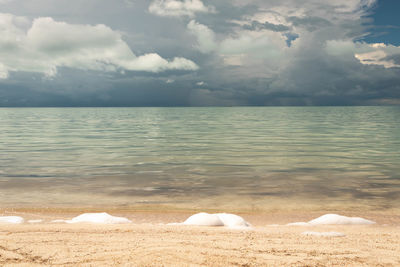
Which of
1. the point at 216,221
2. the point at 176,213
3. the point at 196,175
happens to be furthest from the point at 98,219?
the point at 196,175

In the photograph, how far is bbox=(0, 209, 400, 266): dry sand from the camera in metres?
5.08

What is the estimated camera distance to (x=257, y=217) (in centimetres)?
981

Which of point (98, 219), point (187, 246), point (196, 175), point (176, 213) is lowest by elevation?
point (176, 213)

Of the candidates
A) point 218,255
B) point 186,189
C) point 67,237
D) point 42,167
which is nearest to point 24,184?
point 42,167

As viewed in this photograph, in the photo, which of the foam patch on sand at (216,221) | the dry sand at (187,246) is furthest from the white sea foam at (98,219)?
the foam patch on sand at (216,221)

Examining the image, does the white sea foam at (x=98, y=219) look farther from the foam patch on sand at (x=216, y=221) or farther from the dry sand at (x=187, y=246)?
the foam patch on sand at (x=216, y=221)

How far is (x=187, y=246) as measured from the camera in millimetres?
5680

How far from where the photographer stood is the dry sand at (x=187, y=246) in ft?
16.7

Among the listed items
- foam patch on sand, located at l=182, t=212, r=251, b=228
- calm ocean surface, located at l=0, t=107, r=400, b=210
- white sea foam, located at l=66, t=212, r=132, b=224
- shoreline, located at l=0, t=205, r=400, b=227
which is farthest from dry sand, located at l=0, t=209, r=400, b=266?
calm ocean surface, located at l=0, t=107, r=400, b=210

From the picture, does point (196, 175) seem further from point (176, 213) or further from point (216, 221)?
point (216, 221)

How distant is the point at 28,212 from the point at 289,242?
27.7ft

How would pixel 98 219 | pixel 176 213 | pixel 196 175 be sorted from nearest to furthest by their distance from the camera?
pixel 98 219 < pixel 176 213 < pixel 196 175

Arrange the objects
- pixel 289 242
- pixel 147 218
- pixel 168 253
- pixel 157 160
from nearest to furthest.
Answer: pixel 168 253 → pixel 289 242 → pixel 147 218 → pixel 157 160

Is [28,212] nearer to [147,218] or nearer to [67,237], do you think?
[147,218]
